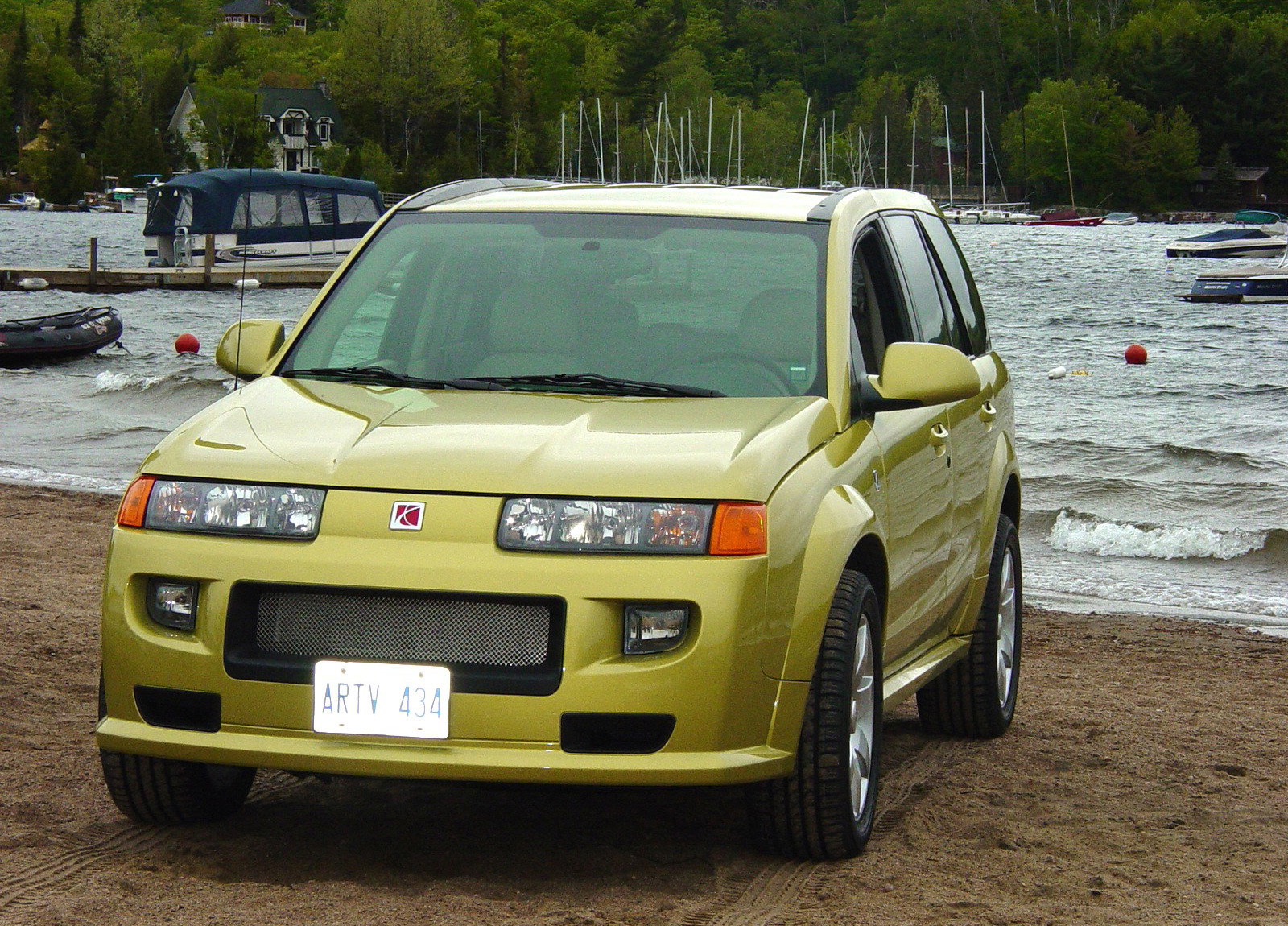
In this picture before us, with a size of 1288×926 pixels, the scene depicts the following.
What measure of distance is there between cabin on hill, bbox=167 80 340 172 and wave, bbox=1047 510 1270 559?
134 meters

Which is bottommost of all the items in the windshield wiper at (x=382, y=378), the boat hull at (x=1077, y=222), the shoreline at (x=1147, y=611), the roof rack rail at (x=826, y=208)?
the boat hull at (x=1077, y=222)

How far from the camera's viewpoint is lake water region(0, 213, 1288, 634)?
45.9ft

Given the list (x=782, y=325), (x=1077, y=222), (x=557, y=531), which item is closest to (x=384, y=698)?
(x=557, y=531)

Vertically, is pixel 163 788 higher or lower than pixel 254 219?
higher

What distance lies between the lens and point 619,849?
15.8 ft

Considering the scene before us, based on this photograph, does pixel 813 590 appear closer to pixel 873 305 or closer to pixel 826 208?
pixel 873 305

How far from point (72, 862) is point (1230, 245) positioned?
82.8m

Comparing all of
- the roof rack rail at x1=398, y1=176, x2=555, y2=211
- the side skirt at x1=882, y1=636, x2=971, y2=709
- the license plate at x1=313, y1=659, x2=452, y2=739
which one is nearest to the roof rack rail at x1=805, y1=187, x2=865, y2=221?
the roof rack rail at x1=398, y1=176, x2=555, y2=211

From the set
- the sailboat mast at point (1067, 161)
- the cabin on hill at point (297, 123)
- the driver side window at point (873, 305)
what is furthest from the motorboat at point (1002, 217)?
the driver side window at point (873, 305)

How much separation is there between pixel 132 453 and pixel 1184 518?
36.2 ft

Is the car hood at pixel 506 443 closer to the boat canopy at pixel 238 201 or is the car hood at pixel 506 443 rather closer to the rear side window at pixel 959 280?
the rear side window at pixel 959 280

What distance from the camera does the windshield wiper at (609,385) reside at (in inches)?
194

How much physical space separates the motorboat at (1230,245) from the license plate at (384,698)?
80.3 meters

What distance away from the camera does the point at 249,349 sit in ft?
17.5
